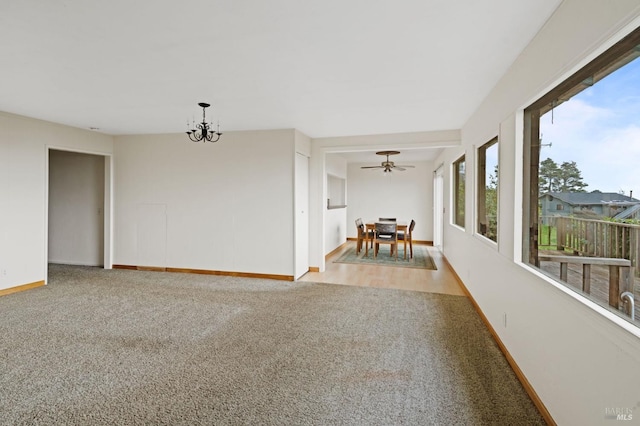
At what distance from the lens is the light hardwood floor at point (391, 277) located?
4.56 m

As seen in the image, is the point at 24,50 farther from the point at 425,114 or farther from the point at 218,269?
the point at 425,114

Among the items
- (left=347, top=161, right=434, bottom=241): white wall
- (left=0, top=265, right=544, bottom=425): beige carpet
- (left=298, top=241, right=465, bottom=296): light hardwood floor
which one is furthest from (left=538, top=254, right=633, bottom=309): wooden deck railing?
(left=347, top=161, right=434, bottom=241): white wall

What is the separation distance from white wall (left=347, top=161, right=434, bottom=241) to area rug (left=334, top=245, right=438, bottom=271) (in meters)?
1.65

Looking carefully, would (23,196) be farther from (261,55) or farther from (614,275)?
(614,275)

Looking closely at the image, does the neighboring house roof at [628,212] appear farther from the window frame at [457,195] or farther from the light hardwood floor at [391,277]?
the window frame at [457,195]

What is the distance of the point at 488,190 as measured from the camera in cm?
340

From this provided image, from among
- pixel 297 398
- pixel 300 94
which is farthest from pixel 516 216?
pixel 300 94

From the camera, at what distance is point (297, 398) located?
197cm

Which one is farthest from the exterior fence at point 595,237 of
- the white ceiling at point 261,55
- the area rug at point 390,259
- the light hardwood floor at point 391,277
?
the area rug at point 390,259

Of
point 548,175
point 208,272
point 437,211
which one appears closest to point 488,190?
point 548,175

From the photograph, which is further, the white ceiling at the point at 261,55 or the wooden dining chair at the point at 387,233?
the wooden dining chair at the point at 387,233

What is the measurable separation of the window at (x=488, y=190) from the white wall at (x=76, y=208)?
6335 mm

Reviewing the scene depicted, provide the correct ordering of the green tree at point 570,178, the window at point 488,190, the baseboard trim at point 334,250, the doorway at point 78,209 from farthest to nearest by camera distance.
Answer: the baseboard trim at point 334,250
the doorway at point 78,209
the window at point 488,190
the green tree at point 570,178

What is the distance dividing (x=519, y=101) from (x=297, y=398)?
2606 mm
